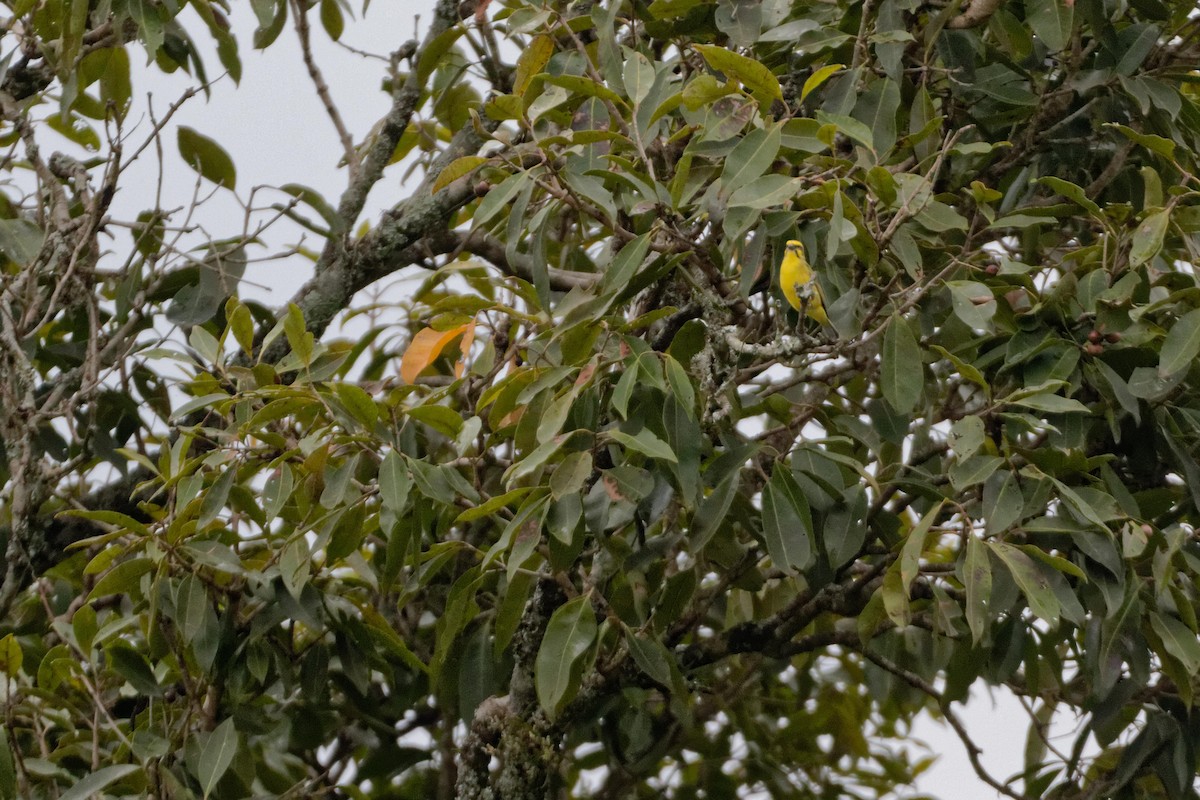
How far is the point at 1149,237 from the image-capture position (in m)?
1.11

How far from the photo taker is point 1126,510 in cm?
115

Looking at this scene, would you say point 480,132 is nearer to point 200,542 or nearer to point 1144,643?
point 200,542

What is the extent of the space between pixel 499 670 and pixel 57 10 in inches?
36.7

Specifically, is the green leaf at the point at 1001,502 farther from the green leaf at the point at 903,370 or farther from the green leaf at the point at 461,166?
the green leaf at the point at 461,166

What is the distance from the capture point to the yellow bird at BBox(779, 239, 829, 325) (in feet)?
3.60

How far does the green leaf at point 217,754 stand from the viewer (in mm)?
1190

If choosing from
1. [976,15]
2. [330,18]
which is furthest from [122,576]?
[976,15]

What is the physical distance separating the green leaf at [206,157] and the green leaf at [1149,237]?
41.8 inches

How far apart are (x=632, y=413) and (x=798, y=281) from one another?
0.63ft

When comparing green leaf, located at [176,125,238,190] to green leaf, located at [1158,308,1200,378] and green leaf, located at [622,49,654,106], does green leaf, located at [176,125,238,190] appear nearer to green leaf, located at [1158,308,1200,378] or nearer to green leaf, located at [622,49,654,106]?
green leaf, located at [622,49,654,106]

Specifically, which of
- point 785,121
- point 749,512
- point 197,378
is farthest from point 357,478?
point 785,121

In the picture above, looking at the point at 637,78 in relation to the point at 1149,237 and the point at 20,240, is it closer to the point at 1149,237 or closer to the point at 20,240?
the point at 1149,237

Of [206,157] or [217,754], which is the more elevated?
[206,157]

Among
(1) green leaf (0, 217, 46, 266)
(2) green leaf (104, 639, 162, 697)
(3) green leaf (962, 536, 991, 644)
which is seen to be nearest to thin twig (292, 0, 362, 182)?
(1) green leaf (0, 217, 46, 266)
